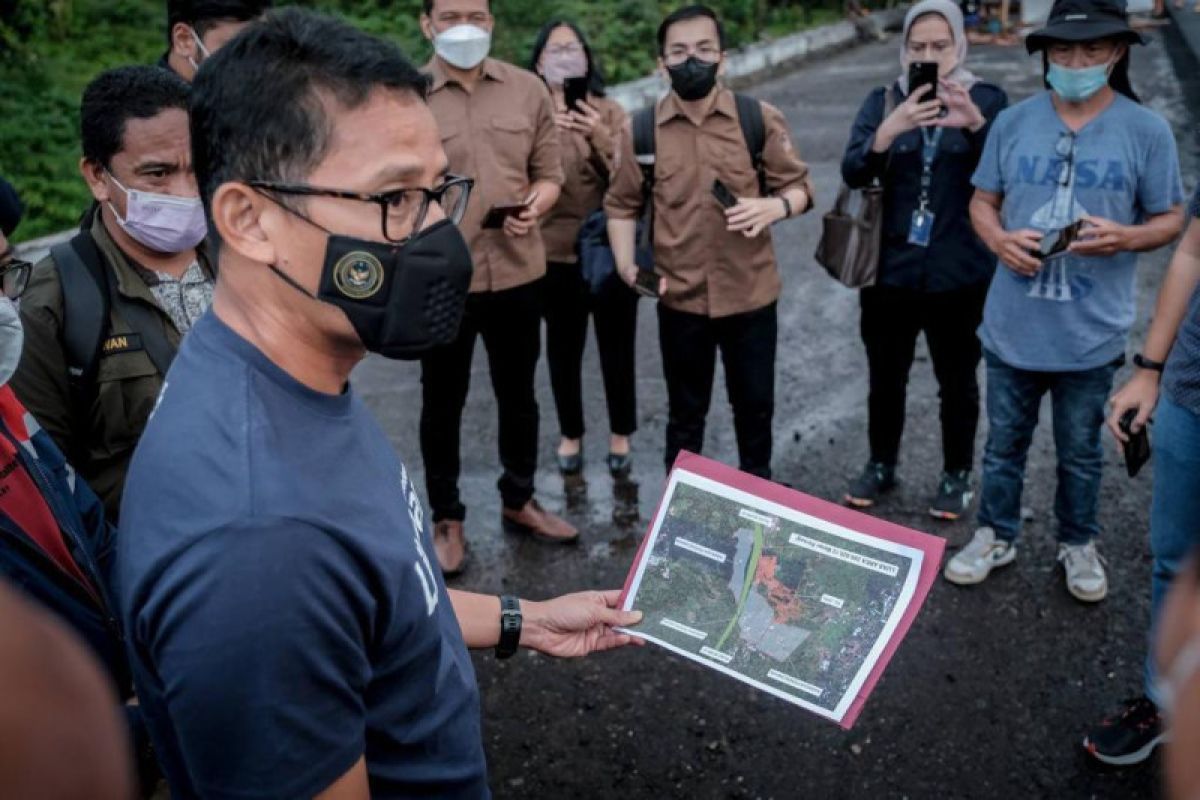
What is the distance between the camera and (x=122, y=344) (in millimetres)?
2646

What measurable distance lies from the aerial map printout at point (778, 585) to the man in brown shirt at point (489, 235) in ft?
7.04

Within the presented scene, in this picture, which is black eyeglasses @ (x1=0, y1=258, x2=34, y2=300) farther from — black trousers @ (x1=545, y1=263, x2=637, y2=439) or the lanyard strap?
the lanyard strap

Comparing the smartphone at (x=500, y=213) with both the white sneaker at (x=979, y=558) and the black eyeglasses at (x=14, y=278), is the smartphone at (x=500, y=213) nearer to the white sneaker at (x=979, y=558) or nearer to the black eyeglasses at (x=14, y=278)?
the black eyeglasses at (x=14, y=278)

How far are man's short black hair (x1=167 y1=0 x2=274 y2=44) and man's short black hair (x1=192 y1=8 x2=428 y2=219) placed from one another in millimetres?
2915

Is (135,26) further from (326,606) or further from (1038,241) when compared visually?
(326,606)

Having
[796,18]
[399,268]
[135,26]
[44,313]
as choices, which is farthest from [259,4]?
[796,18]

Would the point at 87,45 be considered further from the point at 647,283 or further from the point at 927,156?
the point at 927,156

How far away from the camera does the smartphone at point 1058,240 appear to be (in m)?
3.40

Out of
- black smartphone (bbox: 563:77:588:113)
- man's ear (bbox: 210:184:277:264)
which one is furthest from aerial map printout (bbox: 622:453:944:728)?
black smartphone (bbox: 563:77:588:113)

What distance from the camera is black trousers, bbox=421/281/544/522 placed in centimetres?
416

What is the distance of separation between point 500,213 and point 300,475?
279 cm

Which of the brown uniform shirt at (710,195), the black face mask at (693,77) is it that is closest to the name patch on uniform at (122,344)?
the brown uniform shirt at (710,195)

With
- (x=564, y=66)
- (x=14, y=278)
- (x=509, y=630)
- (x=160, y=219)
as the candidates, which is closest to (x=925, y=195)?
(x=564, y=66)

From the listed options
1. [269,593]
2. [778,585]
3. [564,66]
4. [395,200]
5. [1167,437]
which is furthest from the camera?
[564,66]
